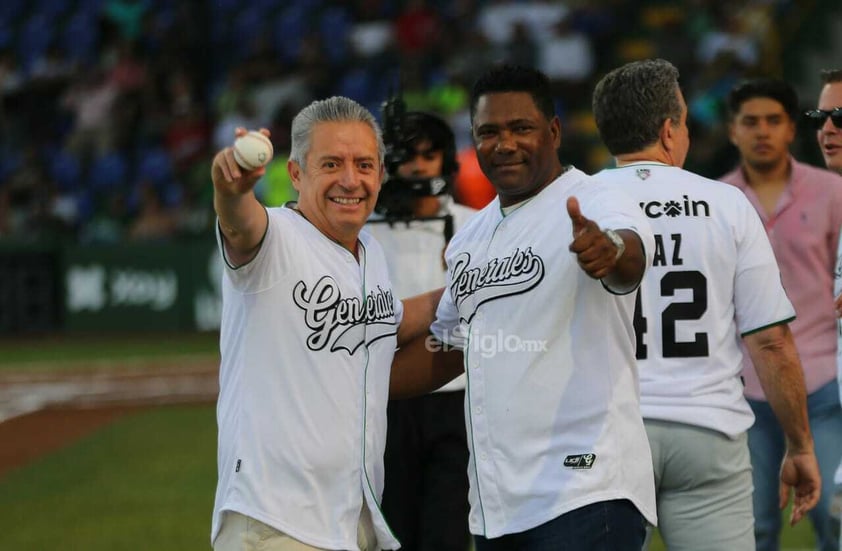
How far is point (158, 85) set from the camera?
70.6 feet

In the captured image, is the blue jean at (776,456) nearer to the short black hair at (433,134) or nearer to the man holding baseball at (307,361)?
the short black hair at (433,134)

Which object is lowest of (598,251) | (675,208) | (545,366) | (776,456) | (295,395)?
(776,456)

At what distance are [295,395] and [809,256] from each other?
2989mm

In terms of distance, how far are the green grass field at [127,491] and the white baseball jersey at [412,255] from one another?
280cm

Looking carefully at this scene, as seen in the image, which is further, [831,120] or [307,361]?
[831,120]

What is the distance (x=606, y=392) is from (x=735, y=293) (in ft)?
3.23

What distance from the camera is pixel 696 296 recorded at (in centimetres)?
478

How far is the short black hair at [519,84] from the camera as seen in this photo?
4254mm

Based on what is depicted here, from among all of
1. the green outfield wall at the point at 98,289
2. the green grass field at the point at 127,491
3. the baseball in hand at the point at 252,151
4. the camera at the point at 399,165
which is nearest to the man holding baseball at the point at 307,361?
the baseball in hand at the point at 252,151

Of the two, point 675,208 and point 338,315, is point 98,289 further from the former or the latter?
point 338,315

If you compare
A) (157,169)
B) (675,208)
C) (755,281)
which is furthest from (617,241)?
(157,169)

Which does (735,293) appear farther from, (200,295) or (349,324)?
(200,295)

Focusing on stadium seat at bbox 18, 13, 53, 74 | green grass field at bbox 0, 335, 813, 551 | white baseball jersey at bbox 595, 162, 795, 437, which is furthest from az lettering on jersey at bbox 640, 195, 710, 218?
stadium seat at bbox 18, 13, 53, 74

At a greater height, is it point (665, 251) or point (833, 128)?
point (833, 128)
